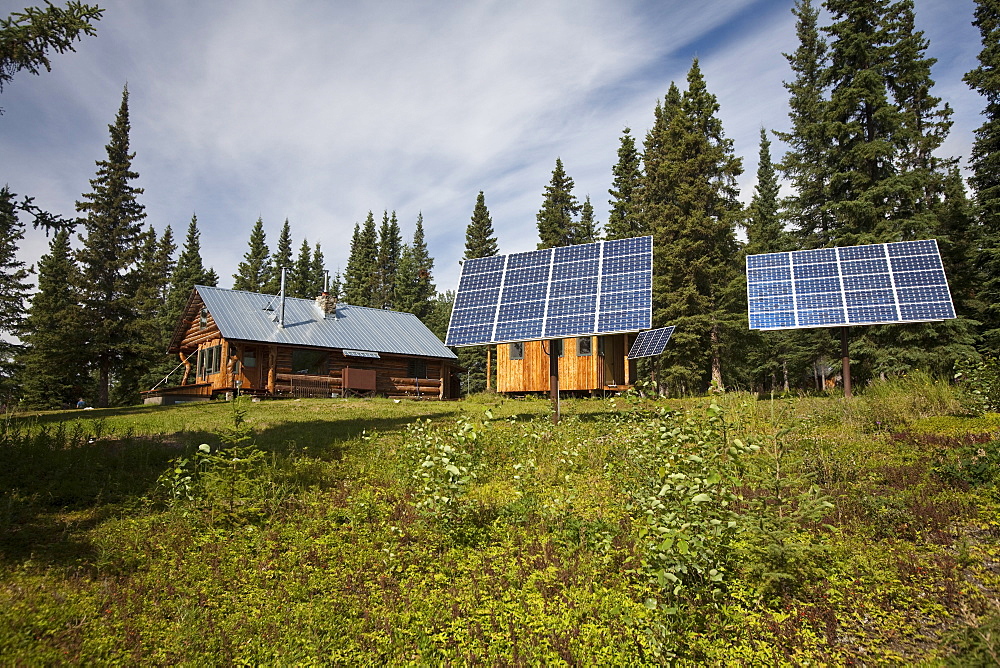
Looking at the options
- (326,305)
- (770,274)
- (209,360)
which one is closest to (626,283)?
(770,274)

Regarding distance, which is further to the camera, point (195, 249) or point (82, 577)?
point (195, 249)

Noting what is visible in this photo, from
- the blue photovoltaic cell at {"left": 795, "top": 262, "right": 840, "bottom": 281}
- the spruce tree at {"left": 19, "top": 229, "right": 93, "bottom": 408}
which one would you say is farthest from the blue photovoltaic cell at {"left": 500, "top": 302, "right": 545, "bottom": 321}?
the spruce tree at {"left": 19, "top": 229, "right": 93, "bottom": 408}

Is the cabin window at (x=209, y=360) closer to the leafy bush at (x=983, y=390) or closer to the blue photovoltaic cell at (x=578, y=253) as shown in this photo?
the blue photovoltaic cell at (x=578, y=253)

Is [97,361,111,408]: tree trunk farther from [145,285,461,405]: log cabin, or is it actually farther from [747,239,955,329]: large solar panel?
[747,239,955,329]: large solar panel

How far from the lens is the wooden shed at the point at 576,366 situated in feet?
99.4

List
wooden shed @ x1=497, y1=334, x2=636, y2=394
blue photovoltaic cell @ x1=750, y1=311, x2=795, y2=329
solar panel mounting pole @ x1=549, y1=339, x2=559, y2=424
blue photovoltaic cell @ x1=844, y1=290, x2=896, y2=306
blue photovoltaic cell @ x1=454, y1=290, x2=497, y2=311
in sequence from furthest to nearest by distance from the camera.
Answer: wooden shed @ x1=497, y1=334, x2=636, y2=394
blue photovoltaic cell @ x1=750, y1=311, x2=795, y2=329
blue photovoltaic cell @ x1=844, y1=290, x2=896, y2=306
blue photovoltaic cell @ x1=454, y1=290, x2=497, y2=311
solar panel mounting pole @ x1=549, y1=339, x2=559, y2=424

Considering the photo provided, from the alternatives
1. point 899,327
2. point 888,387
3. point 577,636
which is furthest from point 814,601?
point 899,327

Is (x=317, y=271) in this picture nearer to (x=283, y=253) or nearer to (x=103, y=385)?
(x=283, y=253)

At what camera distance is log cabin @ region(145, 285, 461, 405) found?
105ft

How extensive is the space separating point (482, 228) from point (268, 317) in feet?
98.3

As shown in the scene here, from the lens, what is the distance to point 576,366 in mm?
30719

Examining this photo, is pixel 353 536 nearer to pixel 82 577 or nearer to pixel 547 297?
pixel 82 577

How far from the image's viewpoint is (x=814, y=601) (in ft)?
19.4

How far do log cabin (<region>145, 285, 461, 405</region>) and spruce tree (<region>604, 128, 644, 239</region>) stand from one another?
15.5 meters
